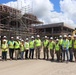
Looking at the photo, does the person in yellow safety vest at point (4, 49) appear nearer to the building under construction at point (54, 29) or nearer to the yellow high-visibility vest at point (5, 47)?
the yellow high-visibility vest at point (5, 47)

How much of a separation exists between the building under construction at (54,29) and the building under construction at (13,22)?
285 inches

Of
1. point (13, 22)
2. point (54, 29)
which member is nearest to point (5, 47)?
point (13, 22)

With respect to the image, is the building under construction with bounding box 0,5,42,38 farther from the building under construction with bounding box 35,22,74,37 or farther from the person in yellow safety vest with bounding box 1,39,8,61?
the person in yellow safety vest with bounding box 1,39,8,61

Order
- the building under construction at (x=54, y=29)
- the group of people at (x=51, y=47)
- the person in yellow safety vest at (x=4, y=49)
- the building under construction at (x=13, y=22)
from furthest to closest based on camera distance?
the building under construction at (x=54, y=29) < the building under construction at (x=13, y=22) < the person in yellow safety vest at (x=4, y=49) < the group of people at (x=51, y=47)

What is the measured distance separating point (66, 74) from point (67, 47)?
4412 millimetres

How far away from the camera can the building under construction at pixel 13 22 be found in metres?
39.7

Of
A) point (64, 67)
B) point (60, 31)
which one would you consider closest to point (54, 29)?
point (60, 31)

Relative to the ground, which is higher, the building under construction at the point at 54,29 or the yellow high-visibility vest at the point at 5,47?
the building under construction at the point at 54,29

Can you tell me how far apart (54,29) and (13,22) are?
13.3 m

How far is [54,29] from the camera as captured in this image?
5359cm

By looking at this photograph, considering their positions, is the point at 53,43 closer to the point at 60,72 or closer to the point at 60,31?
the point at 60,72

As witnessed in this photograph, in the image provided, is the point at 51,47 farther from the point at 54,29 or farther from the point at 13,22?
the point at 54,29

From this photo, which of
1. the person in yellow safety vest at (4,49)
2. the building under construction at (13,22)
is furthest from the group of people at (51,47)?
the building under construction at (13,22)

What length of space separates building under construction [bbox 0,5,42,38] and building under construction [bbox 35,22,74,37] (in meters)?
7.23
